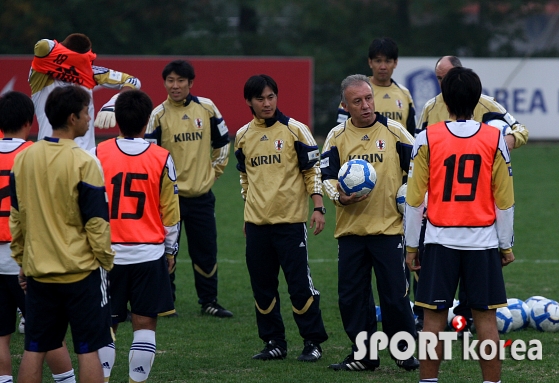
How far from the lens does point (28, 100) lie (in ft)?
17.5

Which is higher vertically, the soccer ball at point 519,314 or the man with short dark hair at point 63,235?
the man with short dark hair at point 63,235

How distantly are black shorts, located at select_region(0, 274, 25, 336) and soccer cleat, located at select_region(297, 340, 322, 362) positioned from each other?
225cm

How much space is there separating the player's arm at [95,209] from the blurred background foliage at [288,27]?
22.3 meters

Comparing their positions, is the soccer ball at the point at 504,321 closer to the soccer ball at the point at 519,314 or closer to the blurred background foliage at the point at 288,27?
the soccer ball at the point at 519,314

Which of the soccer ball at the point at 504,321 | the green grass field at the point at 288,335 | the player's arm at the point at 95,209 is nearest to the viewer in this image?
the player's arm at the point at 95,209

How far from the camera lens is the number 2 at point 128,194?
534 cm

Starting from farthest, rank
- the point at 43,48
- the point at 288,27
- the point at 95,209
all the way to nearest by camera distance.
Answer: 1. the point at 288,27
2. the point at 43,48
3. the point at 95,209

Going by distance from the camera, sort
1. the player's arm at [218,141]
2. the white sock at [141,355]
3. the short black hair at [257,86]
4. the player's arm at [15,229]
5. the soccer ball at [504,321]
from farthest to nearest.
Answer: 1. the player's arm at [218,141]
2. the soccer ball at [504,321]
3. the short black hair at [257,86]
4. the white sock at [141,355]
5. the player's arm at [15,229]

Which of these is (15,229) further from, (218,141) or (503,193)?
(218,141)

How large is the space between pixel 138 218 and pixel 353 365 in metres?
2.01

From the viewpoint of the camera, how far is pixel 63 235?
15.3 feet

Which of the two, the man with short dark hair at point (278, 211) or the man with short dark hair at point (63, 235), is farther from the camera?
the man with short dark hair at point (278, 211)

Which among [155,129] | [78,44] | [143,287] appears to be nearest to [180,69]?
[155,129]

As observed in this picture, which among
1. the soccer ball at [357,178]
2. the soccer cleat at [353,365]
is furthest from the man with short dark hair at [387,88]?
the soccer cleat at [353,365]
